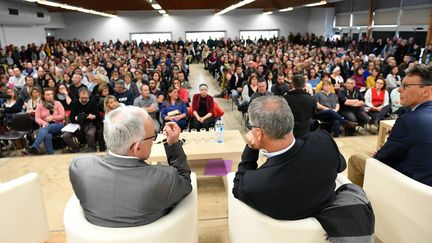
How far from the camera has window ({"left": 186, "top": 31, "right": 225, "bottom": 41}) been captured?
23469 mm

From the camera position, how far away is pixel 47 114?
5137mm

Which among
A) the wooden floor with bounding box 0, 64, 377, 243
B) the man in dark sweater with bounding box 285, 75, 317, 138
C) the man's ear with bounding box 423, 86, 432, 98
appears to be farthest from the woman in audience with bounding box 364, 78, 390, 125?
the man's ear with bounding box 423, 86, 432, 98

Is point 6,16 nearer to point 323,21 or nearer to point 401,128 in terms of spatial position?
point 401,128

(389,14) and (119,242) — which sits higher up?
(389,14)

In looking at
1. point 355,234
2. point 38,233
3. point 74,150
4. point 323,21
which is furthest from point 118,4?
point 355,234

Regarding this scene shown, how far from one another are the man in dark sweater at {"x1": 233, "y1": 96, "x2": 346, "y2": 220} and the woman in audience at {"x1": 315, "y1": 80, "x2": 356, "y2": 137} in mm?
3819

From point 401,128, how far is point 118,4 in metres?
17.7

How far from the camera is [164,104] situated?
5.32 meters

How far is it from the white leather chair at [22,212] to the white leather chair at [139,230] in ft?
2.24

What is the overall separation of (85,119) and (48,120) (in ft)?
1.88

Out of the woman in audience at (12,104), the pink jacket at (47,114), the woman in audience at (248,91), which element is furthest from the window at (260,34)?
the pink jacket at (47,114)

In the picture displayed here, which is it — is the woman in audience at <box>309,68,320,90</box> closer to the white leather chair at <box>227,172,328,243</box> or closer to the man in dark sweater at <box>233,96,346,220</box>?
the man in dark sweater at <box>233,96,346,220</box>

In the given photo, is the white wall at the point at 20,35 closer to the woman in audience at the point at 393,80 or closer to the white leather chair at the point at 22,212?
the white leather chair at the point at 22,212

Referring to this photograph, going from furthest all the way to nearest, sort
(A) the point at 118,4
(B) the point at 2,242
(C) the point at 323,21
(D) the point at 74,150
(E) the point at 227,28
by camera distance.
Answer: (E) the point at 227,28 → (C) the point at 323,21 → (A) the point at 118,4 → (D) the point at 74,150 → (B) the point at 2,242
